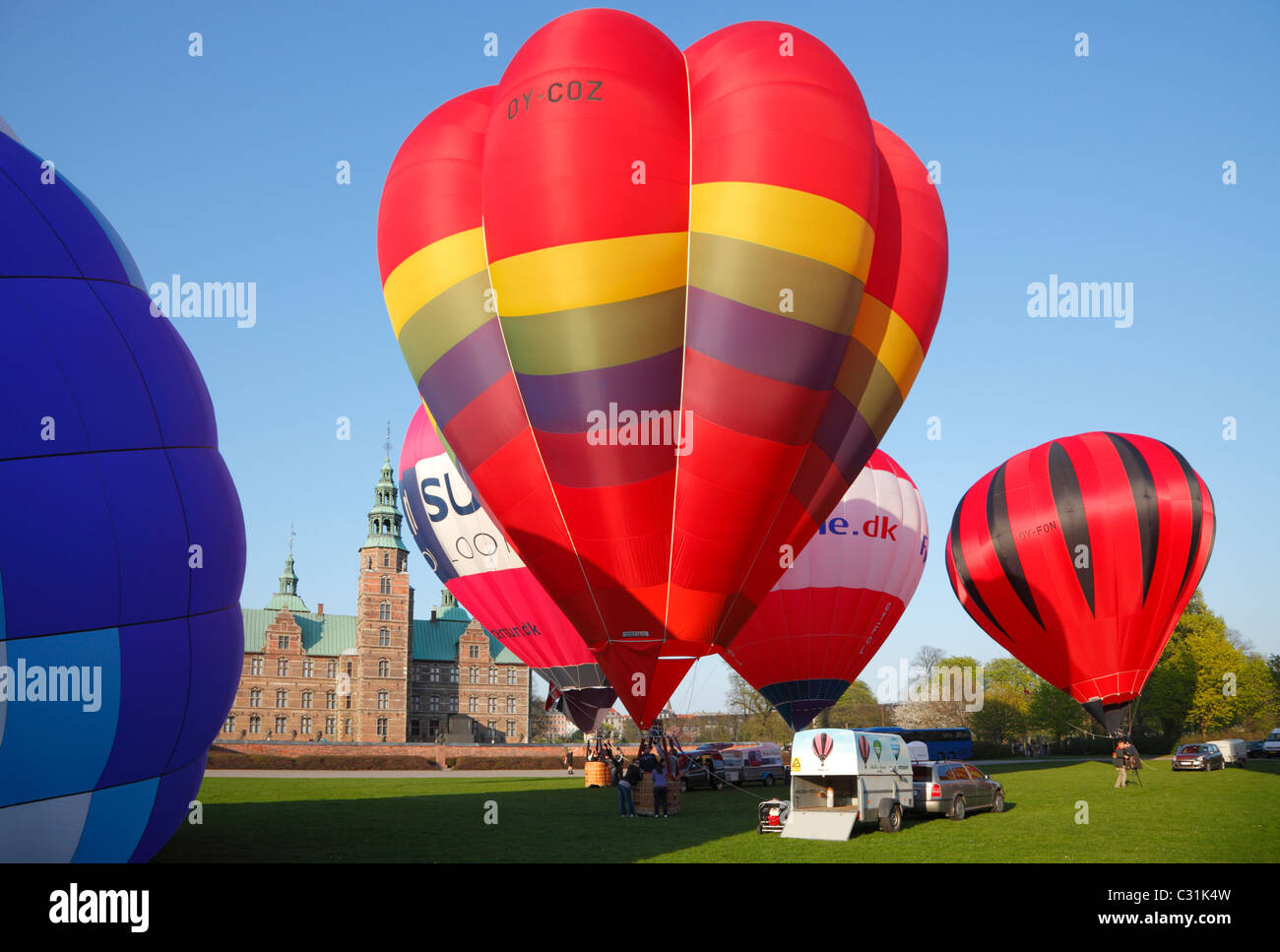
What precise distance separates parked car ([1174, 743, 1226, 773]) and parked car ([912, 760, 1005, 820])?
74.4ft

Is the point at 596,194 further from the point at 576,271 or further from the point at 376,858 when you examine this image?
the point at 376,858

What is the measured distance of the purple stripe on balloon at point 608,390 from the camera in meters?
15.3

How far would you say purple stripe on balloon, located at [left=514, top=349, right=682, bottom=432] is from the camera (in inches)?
601

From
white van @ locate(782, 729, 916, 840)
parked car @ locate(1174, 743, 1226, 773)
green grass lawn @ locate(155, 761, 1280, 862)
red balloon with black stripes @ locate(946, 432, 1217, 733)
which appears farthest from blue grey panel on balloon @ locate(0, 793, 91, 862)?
parked car @ locate(1174, 743, 1226, 773)

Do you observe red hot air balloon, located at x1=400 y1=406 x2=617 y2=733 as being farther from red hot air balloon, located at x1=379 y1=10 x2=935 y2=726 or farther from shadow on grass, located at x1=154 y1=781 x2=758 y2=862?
red hot air balloon, located at x1=379 y1=10 x2=935 y2=726

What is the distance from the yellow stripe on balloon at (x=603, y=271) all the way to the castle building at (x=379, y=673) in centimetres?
7543

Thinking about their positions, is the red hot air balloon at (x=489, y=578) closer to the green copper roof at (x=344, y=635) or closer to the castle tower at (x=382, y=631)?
the castle tower at (x=382, y=631)

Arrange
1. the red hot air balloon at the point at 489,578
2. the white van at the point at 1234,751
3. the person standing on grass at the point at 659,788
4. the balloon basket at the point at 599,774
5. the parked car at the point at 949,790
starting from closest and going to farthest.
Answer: the parked car at the point at 949,790, the person standing on grass at the point at 659,788, the red hot air balloon at the point at 489,578, the balloon basket at the point at 599,774, the white van at the point at 1234,751

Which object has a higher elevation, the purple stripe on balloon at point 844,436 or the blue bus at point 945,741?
the purple stripe on balloon at point 844,436

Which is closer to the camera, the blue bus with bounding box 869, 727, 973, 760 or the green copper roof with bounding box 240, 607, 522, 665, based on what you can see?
the blue bus with bounding box 869, 727, 973, 760

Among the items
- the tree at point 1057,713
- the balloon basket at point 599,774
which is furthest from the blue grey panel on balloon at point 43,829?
the tree at point 1057,713

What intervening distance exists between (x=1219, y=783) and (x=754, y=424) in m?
21.4

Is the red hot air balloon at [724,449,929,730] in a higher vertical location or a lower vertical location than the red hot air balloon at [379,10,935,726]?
lower

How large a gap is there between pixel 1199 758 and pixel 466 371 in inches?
1379
